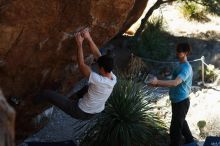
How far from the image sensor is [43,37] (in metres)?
7.82

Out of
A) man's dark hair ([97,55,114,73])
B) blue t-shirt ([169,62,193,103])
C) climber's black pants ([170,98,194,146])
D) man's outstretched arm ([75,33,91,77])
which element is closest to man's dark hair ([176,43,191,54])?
blue t-shirt ([169,62,193,103])

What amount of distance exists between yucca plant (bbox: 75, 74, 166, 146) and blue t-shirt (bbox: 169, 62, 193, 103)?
1.07 meters

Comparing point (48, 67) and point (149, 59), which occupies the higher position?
point (48, 67)

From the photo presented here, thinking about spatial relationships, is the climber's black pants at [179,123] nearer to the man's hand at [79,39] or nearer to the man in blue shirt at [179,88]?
the man in blue shirt at [179,88]

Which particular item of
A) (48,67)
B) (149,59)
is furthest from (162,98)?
(48,67)

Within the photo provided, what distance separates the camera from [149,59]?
1585 centimetres

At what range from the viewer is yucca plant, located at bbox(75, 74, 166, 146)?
9.34m

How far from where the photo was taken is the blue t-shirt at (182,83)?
839cm

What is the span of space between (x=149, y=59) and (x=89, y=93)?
8.32m

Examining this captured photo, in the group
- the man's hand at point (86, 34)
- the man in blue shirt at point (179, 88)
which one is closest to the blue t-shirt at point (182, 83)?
the man in blue shirt at point (179, 88)

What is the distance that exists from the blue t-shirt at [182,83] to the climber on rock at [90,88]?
3.96 feet

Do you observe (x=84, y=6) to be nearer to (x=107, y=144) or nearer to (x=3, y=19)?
(x=3, y=19)

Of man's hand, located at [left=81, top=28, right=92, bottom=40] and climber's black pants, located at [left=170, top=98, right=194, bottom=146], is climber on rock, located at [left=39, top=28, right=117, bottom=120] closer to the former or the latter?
man's hand, located at [left=81, top=28, right=92, bottom=40]

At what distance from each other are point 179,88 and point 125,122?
133 cm
